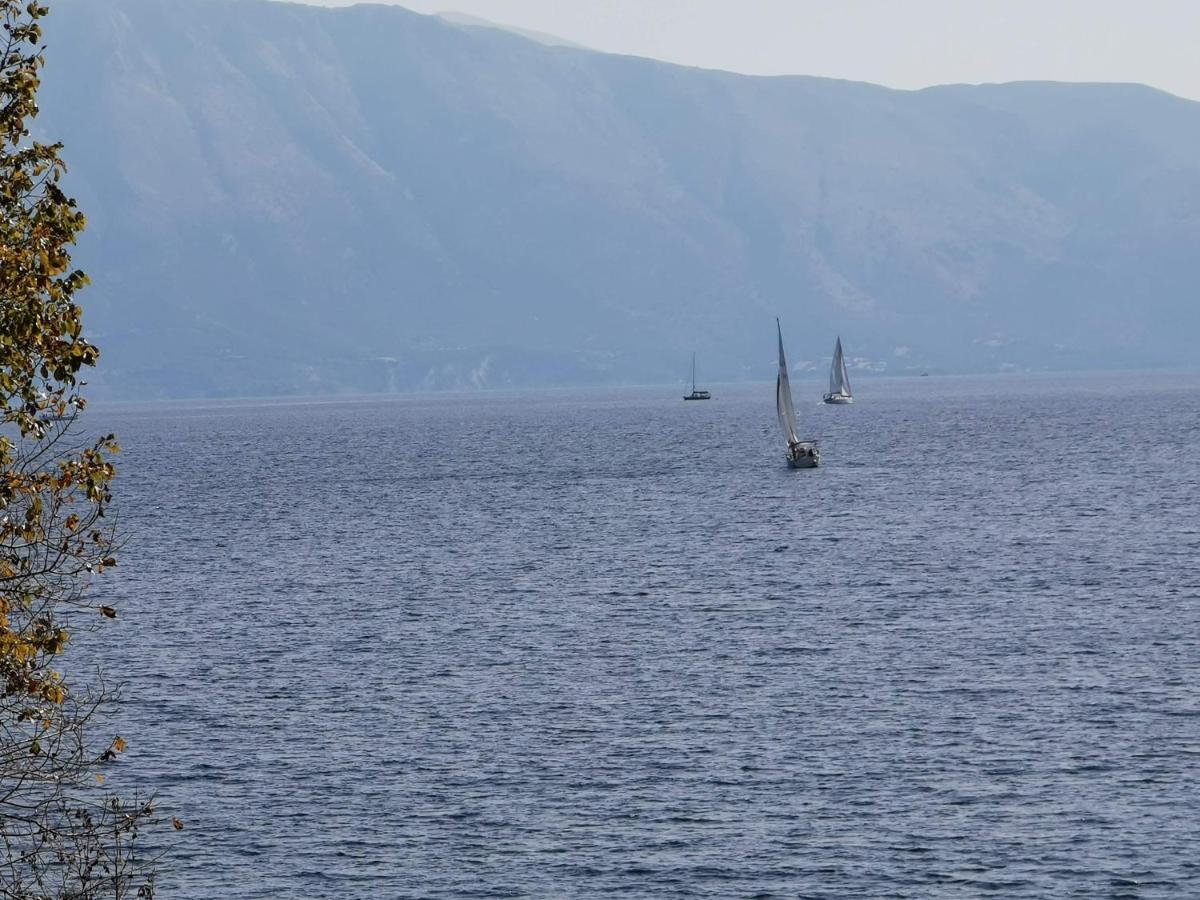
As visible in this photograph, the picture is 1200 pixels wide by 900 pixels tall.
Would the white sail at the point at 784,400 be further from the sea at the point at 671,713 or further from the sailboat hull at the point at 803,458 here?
the sea at the point at 671,713

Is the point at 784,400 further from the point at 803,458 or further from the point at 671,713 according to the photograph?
the point at 671,713

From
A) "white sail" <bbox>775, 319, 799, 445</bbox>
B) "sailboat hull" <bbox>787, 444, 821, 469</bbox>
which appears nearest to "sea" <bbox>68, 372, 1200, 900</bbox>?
"white sail" <bbox>775, 319, 799, 445</bbox>

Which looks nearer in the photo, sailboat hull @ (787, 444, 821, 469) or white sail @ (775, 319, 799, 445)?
white sail @ (775, 319, 799, 445)

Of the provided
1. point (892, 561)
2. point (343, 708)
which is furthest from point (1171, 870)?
point (892, 561)

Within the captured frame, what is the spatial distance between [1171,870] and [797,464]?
15049cm

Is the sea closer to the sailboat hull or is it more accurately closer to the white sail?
the white sail

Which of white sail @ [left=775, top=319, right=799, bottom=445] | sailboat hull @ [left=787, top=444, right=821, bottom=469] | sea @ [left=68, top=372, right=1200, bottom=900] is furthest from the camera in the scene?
sailboat hull @ [left=787, top=444, right=821, bottom=469]

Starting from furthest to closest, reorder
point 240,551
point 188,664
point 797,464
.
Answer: point 797,464
point 240,551
point 188,664

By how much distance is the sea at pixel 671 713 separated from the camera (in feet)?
158

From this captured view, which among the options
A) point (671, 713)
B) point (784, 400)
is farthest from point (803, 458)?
point (671, 713)

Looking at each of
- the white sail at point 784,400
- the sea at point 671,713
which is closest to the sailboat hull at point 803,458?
the white sail at point 784,400

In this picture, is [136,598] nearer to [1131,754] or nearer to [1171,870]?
[1131,754]

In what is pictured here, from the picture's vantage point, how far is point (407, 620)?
9181 centimetres

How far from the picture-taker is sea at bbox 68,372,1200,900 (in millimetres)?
48281
